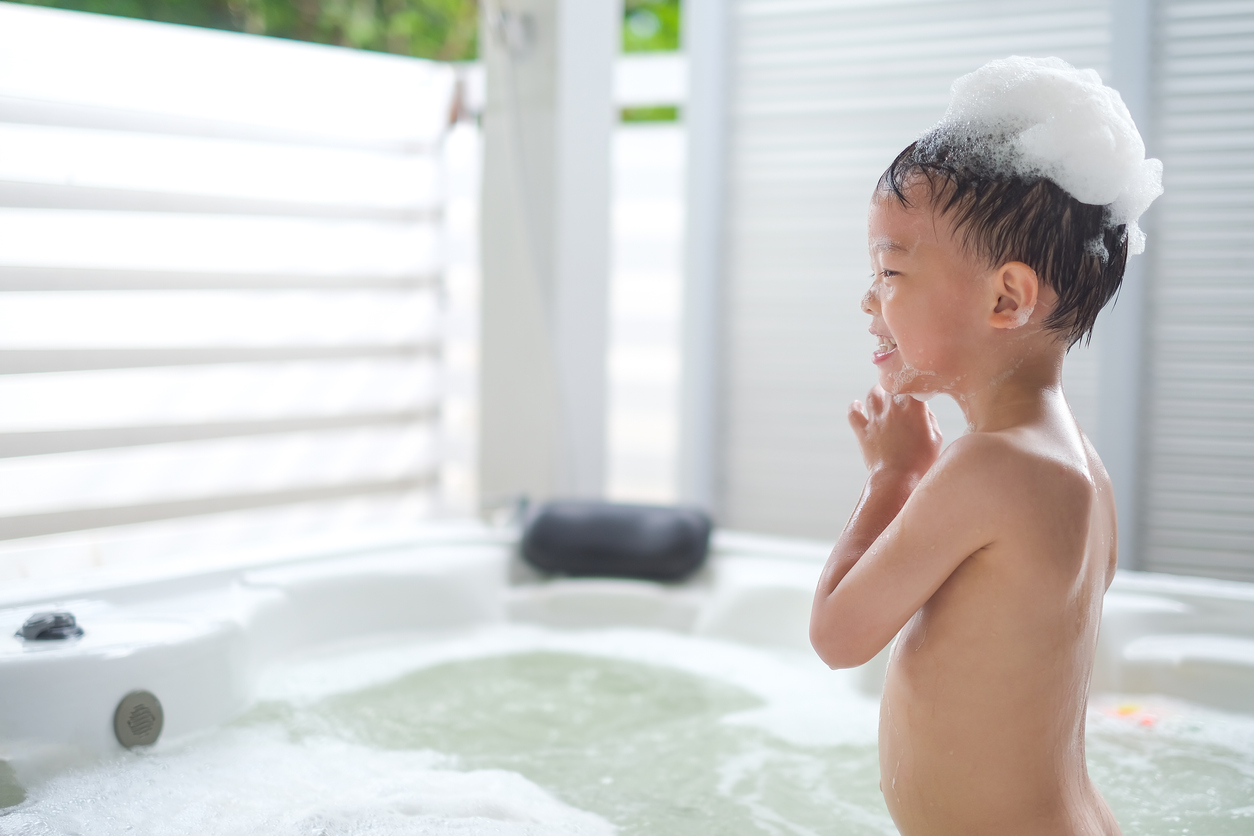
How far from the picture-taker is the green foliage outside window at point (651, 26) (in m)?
6.22

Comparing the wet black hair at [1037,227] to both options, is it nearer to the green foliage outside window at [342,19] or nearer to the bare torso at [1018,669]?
the bare torso at [1018,669]

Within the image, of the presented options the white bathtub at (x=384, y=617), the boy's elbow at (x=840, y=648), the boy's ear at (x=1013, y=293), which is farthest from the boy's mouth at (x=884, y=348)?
the white bathtub at (x=384, y=617)

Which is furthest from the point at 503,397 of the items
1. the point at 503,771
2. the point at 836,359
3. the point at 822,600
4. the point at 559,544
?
the point at 822,600

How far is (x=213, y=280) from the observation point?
2346 millimetres

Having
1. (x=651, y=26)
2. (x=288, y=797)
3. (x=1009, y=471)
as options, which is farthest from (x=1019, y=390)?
(x=651, y=26)

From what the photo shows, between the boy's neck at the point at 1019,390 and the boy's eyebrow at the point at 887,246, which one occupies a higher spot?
the boy's eyebrow at the point at 887,246

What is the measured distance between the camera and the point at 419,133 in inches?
106

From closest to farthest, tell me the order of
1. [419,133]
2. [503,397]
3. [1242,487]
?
[1242,487], [503,397], [419,133]

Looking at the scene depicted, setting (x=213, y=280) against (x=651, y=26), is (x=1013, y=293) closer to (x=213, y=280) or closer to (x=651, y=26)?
(x=213, y=280)

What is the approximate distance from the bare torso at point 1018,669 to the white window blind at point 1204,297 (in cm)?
171

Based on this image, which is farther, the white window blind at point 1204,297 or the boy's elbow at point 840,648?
the white window blind at point 1204,297

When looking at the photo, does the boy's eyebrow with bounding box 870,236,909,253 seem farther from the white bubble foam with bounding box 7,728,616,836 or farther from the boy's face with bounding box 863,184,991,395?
the white bubble foam with bounding box 7,728,616,836

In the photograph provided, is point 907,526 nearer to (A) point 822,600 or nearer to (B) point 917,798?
(A) point 822,600

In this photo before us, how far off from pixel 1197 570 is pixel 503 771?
182 cm
